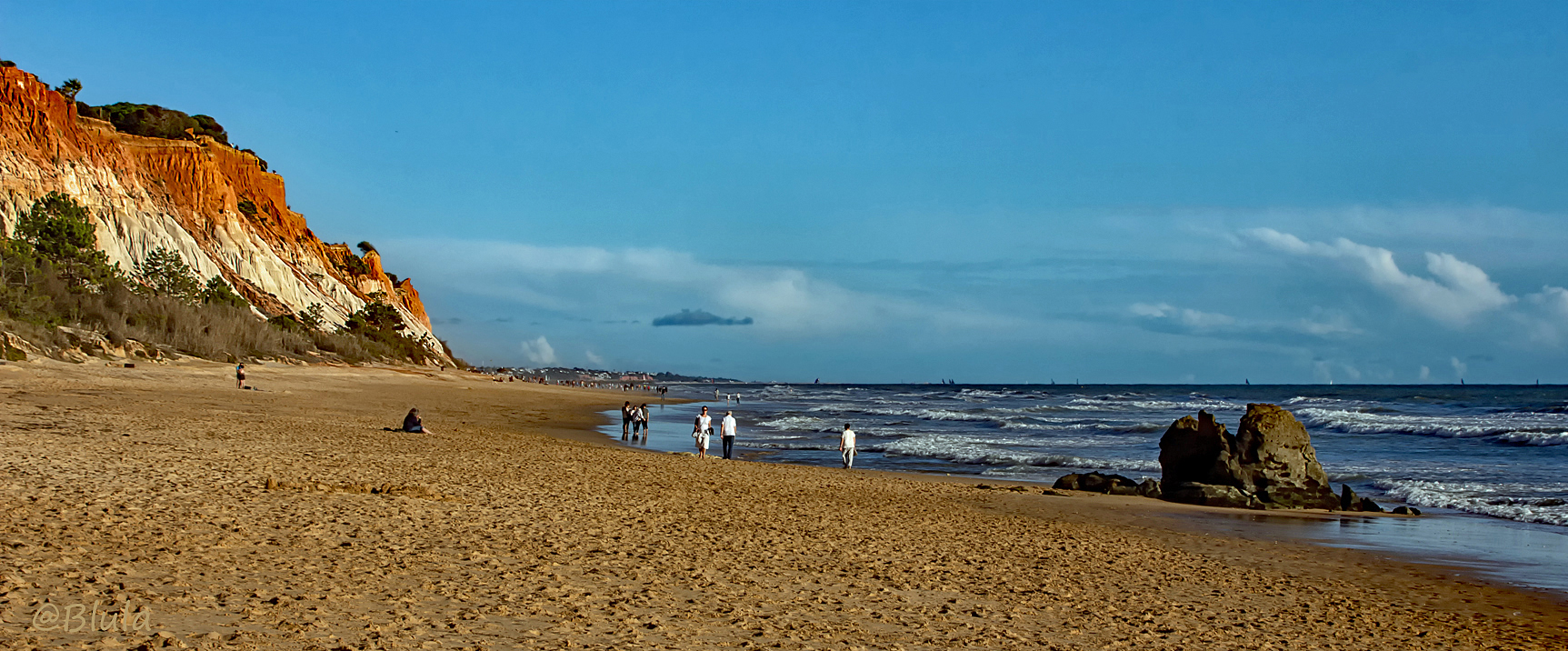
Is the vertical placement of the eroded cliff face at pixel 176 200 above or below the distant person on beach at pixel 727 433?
above

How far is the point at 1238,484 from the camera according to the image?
1730cm

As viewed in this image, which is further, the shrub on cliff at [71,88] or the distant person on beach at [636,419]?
the shrub on cliff at [71,88]

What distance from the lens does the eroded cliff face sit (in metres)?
55.5

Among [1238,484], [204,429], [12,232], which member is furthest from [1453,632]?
[12,232]

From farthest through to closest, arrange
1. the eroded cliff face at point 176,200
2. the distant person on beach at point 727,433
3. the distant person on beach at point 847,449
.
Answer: the eroded cliff face at point 176,200 → the distant person on beach at point 727,433 → the distant person on beach at point 847,449

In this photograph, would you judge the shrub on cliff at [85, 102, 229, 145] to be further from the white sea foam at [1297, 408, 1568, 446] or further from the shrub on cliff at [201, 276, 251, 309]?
the white sea foam at [1297, 408, 1568, 446]

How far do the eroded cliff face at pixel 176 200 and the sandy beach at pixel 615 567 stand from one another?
5032 centimetres

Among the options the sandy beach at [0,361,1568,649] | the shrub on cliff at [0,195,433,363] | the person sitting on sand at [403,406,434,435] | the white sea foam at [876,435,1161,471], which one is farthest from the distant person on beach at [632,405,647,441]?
the shrub on cliff at [0,195,433,363]

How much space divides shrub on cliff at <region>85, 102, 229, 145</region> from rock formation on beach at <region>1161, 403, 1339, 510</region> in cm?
7760

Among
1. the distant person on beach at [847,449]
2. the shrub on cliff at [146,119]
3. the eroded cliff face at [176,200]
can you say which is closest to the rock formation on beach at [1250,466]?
the distant person on beach at [847,449]

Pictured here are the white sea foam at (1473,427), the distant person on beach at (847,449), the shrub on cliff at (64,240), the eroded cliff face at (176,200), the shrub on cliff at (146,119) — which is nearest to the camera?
the distant person on beach at (847,449)

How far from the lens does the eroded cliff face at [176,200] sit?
55.5 meters

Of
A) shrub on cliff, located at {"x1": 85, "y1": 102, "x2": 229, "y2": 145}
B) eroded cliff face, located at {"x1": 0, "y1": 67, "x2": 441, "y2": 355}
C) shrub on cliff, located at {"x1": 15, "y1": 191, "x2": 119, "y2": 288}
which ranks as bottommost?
shrub on cliff, located at {"x1": 15, "y1": 191, "x2": 119, "y2": 288}

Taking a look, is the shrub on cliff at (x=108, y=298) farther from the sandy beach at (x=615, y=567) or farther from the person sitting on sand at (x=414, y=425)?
the sandy beach at (x=615, y=567)
